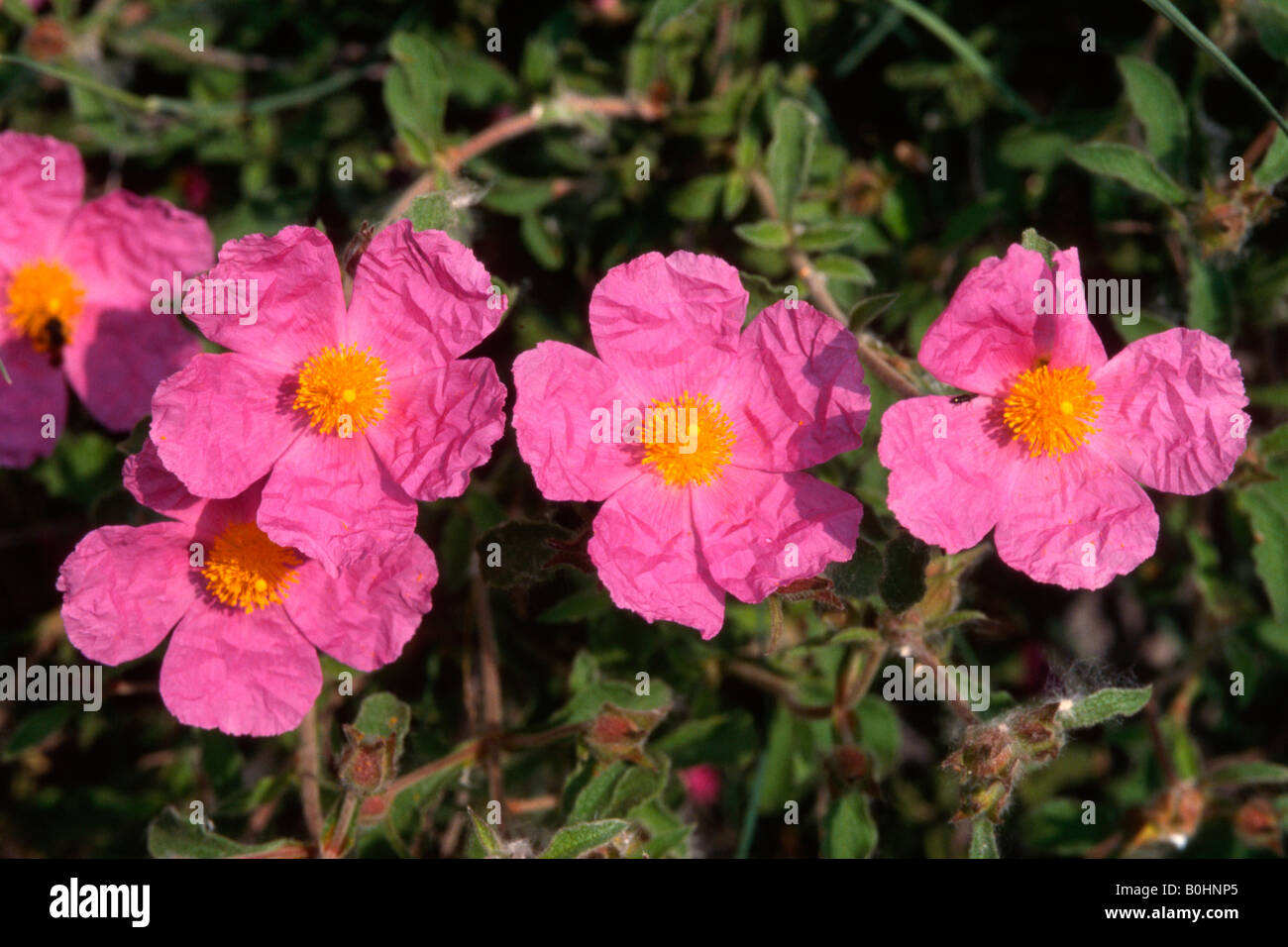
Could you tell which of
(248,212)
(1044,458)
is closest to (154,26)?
(248,212)

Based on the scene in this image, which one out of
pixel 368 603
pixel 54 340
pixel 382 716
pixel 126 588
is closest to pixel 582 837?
pixel 382 716

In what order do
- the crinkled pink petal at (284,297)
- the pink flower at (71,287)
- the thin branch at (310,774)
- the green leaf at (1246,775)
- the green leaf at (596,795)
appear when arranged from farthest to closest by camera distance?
the pink flower at (71,287) < the green leaf at (1246,775) < the thin branch at (310,774) < the green leaf at (596,795) < the crinkled pink petal at (284,297)

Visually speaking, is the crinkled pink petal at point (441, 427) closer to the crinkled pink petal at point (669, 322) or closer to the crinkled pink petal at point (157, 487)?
the crinkled pink petal at point (669, 322)

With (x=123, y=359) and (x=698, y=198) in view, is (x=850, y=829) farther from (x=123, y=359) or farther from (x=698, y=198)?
(x=123, y=359)

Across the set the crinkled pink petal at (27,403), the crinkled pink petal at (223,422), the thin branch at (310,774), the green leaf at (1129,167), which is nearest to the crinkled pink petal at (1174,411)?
the green leaf at (1129,167)

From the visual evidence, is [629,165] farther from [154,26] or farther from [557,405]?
[154,26]

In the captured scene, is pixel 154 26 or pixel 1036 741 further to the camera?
pixel 154 26
